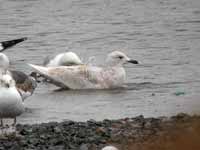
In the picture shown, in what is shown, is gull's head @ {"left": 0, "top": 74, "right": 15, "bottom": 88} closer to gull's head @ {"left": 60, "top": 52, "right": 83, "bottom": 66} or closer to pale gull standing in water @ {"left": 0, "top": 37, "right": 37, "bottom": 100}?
pale gull standing in water @ {"left": 0, "top": 37, "right": 37, "bottom": 100}

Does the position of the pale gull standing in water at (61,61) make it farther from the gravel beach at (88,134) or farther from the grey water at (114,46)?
the gravel beach at (88,134)

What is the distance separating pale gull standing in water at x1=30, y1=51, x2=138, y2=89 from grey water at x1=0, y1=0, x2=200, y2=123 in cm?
20

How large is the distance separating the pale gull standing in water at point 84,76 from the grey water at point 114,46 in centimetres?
20

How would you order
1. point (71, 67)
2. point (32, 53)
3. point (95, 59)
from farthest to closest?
point (32, 53) < point (95, 59) < point (71, 67)

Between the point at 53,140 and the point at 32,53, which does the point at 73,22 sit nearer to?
the point at 32,53

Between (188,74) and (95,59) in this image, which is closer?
(188,74)

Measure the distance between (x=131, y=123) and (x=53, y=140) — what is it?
1.17 metres

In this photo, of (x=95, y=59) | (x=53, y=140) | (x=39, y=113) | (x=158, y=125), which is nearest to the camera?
(x=53, y=140)

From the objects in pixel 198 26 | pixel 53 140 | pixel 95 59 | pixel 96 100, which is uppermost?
pixel 198 26

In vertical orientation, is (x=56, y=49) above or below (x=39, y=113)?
above

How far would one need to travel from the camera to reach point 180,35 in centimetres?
1723

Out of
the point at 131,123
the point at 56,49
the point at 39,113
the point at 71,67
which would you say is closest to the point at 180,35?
the point at 56,49

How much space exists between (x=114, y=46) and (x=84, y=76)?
300cm

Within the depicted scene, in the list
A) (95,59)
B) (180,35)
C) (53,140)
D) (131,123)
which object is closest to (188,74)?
(95,59)
